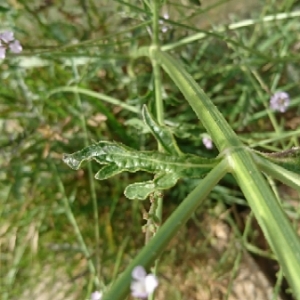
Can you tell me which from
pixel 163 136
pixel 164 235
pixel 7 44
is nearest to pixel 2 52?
pixel 7 44

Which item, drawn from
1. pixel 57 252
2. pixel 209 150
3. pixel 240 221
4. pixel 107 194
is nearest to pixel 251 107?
pixel 209 150

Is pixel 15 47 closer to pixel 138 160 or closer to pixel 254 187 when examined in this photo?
pixel 138 160

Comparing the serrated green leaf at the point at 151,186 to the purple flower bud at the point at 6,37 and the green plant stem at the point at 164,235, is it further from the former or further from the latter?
the purple flower bud at the point at 6,37

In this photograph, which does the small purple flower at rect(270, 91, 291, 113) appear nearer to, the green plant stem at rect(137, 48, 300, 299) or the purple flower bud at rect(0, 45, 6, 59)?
the green plant stem at rect(137, 48, 300, 299)

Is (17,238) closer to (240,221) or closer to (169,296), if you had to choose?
(169,296)

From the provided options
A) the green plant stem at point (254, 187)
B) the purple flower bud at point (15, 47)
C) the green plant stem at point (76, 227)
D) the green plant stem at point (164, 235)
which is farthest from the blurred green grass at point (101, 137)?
the green plant stem at point (164, 235)

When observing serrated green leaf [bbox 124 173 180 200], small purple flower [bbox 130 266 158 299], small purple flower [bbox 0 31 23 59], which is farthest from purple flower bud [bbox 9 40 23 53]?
small purple flower [bbox 130 266 158 299]
